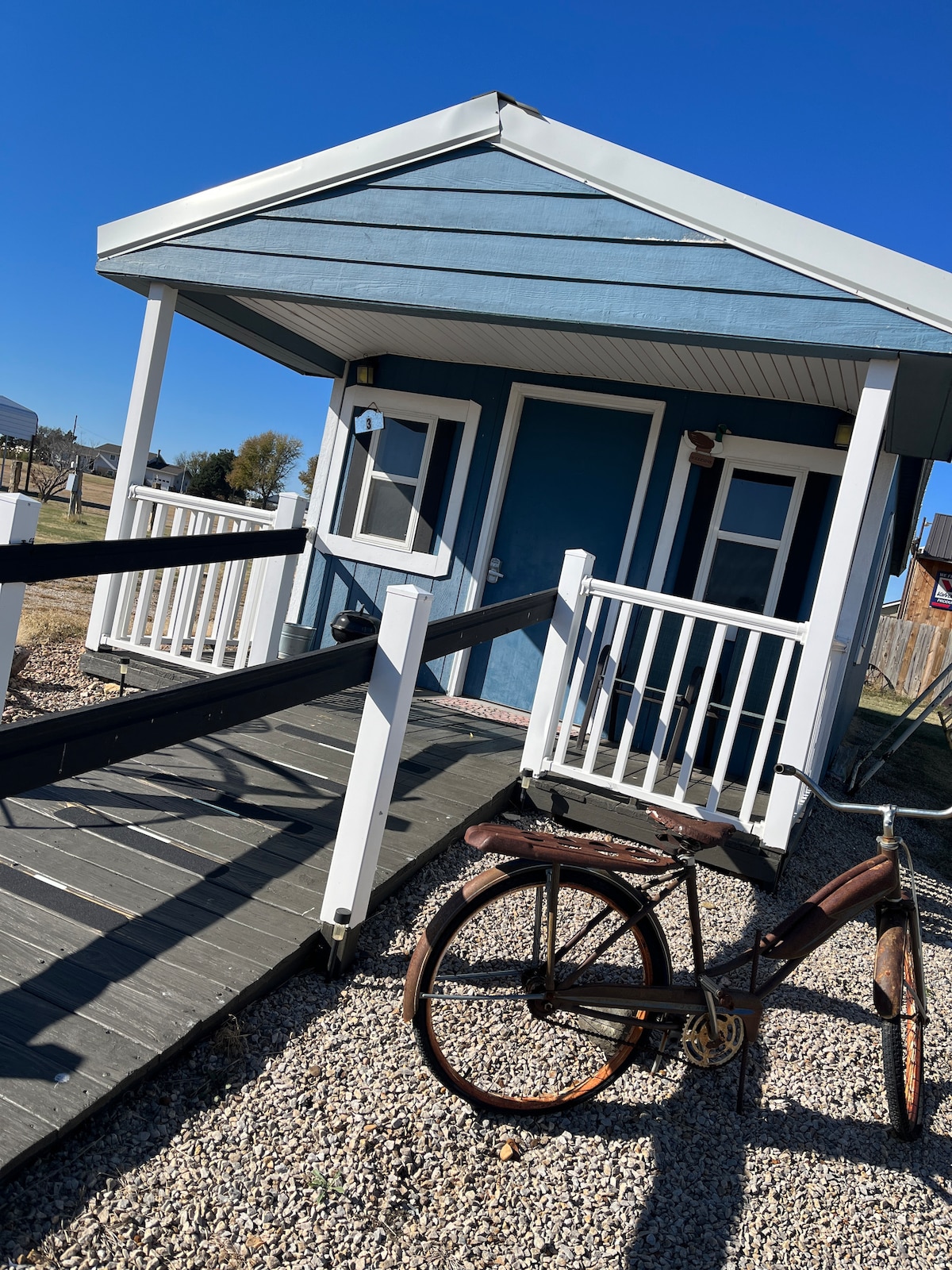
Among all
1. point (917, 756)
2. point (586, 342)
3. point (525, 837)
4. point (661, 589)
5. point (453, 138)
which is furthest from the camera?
point (917, 756)

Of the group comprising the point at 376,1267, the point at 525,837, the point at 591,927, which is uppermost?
the point at 525,837

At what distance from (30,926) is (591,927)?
→ 1.53 meters

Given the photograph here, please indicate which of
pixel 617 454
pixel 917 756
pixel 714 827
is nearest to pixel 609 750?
pixel 617 454

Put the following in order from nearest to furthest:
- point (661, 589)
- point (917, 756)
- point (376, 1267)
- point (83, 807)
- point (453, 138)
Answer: point (376, 1267) → point (83, 807) → point (453, 138) → point (661, 589) → point (917, 756)

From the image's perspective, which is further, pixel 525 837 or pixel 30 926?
pixel 30 926

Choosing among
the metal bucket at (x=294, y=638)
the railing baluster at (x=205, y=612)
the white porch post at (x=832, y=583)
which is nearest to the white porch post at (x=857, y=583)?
the white porch post at (x=832, y=583)

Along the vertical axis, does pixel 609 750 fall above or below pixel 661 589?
below

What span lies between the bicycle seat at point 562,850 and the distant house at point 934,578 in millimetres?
21145

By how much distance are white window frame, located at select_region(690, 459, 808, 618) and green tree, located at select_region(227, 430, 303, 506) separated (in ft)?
130

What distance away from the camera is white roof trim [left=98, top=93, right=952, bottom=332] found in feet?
11.3

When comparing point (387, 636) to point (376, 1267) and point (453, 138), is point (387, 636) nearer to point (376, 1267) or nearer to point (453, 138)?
point (376, 1267)

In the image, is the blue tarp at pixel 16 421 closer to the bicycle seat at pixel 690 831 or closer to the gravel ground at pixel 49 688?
the gravel ground at pixel 49 688

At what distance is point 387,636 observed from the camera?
256 centimetres

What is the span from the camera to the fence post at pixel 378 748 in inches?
101
